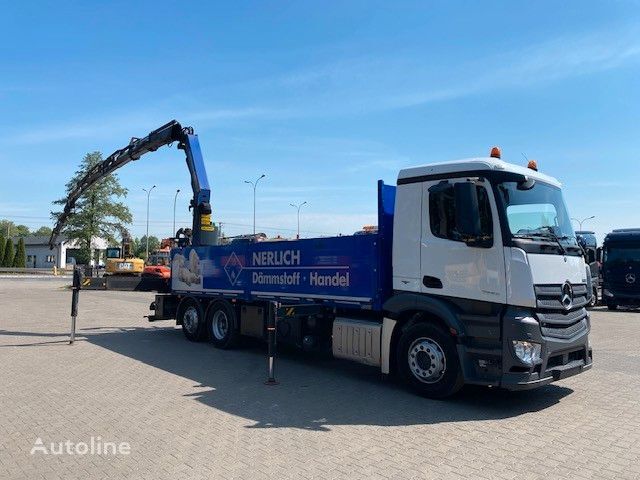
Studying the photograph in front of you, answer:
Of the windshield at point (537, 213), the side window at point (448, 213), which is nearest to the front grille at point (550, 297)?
the windshield at point (537, 213)

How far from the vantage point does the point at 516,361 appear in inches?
245

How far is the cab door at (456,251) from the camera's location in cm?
652

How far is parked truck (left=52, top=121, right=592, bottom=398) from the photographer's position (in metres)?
6.42

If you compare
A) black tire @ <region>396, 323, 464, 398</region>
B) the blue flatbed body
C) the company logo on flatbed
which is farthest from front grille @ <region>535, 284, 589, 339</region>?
the company logo on flatbed

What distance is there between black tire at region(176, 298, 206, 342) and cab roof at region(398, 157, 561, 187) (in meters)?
6.34

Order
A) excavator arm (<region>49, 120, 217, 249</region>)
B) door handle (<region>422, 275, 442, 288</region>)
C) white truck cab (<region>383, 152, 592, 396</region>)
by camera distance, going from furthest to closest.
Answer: excavator arm (<region>49, 120, 217, 249</region>) < door handle (<region>422, 275, 442, 288</region>) < white truck cab (<region>383, 152, 592, 396</region>)

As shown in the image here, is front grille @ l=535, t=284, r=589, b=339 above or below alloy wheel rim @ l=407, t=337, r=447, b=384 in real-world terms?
above

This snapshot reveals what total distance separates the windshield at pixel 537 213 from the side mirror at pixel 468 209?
360 mm

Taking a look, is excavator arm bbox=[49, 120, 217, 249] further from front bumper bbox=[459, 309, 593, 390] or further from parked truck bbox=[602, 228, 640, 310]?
parked truck bbox=[602, 228, 640, 310]

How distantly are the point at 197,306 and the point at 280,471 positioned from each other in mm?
7964

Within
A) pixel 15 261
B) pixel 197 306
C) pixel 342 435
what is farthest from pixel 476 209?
pixel 15 261

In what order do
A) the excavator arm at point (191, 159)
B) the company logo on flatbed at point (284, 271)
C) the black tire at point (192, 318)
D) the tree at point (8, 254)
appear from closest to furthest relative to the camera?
the company logo on flatbed at point (284, 271)
the black tire at point (192, 318)
the excavator arm at point (191, 159)
the tree at point (8, 254)

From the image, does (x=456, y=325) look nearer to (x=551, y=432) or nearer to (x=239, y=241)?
(x=551, y=432)

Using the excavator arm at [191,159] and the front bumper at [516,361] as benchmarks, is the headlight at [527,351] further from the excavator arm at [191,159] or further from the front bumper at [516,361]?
the excavator arm at [191,159]
